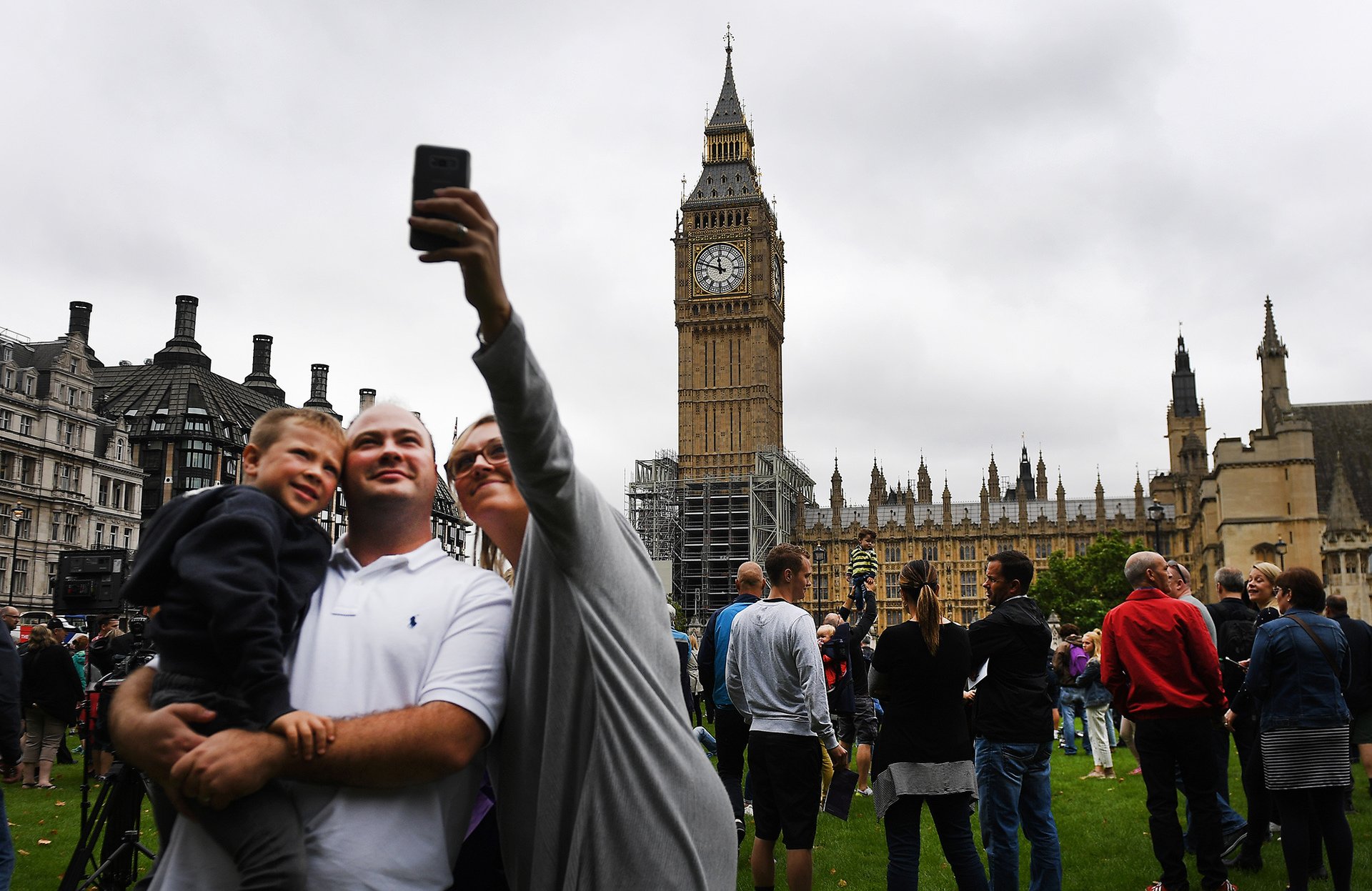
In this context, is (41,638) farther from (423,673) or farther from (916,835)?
(423,673)

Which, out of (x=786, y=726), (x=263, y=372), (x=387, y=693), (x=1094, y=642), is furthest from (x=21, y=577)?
(x=387, y=693)

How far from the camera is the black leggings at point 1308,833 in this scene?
567cm

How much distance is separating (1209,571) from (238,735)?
177 feet

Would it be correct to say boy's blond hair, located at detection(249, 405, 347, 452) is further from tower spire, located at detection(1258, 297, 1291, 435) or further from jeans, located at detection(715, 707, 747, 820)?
tower spire, located at detection(1258, 297, 1291, 435)

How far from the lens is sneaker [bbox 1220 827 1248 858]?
6922 mm

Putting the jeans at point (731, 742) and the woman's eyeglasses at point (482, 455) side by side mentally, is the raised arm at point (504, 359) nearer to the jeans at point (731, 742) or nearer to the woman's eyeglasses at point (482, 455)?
the woman's eyeglasses at point (482, 455)

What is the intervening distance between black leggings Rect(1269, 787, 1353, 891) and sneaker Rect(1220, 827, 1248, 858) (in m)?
0.98

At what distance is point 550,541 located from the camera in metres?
1.92

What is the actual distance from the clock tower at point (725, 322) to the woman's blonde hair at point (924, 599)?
67.0m

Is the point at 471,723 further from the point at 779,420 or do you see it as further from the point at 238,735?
the point at 779,420

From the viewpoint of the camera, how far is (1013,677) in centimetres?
587

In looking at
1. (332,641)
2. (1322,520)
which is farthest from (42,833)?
(1322,520)

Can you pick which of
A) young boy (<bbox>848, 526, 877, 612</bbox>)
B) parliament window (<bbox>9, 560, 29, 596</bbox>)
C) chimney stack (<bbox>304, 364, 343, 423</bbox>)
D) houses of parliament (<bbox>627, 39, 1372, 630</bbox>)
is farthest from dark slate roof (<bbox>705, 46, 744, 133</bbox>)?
young boy (<bbox>848, 526, 877, 612</bbox>)

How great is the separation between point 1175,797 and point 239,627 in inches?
226
